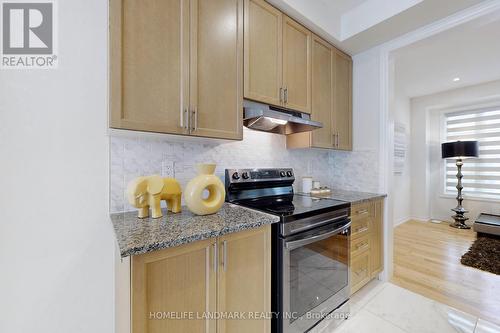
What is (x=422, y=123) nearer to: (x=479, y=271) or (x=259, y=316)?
(x=479, y=271)

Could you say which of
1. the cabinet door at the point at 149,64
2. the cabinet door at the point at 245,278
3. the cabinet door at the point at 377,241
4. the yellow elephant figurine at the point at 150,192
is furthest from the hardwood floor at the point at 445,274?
the cabinet door at the point at 149,64

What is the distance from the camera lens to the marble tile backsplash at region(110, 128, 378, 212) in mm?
1269

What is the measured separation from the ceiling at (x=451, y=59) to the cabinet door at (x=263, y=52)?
1410 mm

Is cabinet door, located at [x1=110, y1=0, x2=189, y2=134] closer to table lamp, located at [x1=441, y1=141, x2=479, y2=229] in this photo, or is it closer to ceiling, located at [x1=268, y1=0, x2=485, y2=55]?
ceiling, located at [x1=268, y1=0, x2=485, y2=55]

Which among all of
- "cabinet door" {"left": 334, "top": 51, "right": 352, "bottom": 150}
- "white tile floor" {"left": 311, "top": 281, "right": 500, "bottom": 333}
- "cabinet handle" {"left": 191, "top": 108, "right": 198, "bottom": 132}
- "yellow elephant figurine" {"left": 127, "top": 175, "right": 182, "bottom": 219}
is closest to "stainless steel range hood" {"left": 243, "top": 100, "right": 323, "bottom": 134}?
"cabinet handle" {"left": 191, "top": 108, "right": 198, "bottom": 132}

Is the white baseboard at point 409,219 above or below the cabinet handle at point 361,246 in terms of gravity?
below

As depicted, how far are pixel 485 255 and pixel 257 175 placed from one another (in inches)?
129

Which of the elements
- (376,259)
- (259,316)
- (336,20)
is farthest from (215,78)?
(376,259)

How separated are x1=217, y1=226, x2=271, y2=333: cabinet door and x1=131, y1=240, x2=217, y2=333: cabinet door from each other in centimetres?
6

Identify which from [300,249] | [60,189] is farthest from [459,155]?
[60,189]

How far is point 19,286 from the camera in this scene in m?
1.01

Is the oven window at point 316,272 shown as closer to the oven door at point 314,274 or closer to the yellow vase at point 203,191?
the oven door at point 314,274

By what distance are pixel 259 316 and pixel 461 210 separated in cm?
483

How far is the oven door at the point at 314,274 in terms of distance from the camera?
1.24 meters
